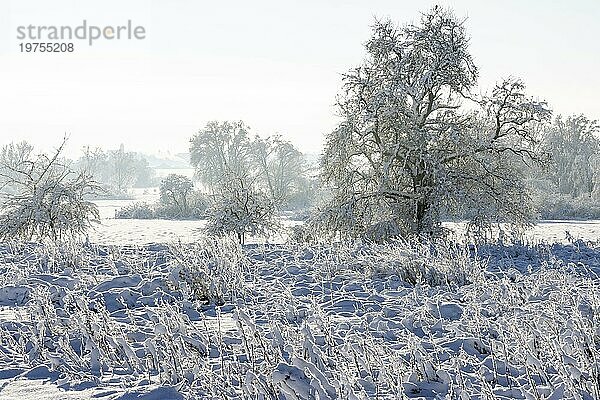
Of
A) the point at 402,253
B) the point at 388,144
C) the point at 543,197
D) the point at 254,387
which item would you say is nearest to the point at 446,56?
the point at 388,144

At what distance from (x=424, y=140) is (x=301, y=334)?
33.0ft

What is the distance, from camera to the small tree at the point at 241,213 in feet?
55.6

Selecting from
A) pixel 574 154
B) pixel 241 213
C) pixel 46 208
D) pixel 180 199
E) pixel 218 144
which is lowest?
pixel 241 213

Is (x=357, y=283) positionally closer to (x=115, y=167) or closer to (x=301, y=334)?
(x=301, y=334)

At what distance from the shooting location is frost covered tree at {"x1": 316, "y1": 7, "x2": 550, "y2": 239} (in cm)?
1375

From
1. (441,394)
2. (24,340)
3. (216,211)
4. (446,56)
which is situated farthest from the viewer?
(216,211)

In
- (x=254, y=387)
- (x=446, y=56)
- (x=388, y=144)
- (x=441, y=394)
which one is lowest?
(x=441, y=394)

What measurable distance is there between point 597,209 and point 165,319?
112ft

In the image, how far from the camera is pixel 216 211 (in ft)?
57.3

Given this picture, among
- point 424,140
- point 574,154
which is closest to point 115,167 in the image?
point 574,154

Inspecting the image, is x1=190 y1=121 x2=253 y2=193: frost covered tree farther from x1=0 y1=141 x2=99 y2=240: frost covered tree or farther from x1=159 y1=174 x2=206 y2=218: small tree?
x1=0 y1=141 x2=99 y2=240: frost covered tree

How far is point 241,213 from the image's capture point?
17188mm

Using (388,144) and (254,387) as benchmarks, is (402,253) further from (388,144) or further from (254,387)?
(388,144)

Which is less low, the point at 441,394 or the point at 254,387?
the point at 254,387
